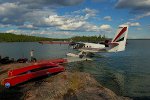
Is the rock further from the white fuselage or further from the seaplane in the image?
the white fuselage

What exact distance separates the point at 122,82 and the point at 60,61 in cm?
1559

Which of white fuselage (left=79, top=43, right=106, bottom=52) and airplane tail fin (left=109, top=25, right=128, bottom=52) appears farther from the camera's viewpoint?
white fuselage (left=79, top=43, right=106, bottom=52)

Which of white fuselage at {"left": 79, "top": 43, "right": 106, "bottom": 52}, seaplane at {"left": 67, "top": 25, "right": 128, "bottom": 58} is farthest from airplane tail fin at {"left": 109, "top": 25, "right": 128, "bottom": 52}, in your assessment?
white fuselage at {"left": 79, "top": 43, "right": 106, "bottom": 52}

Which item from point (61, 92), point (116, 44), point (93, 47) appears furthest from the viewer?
point (93, 47)

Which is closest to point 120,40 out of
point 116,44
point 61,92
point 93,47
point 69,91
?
point 116,44

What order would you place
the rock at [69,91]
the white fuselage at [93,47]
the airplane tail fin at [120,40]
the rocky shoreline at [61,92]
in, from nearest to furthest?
the rocky shoreline at [61,92], the rock at [69,91], the airplane tail fin at [120,40], the white fuselage at [93,47]

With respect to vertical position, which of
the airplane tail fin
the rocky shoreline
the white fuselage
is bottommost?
the rocky shoreline

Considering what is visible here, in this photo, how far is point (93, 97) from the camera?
18.3 metres

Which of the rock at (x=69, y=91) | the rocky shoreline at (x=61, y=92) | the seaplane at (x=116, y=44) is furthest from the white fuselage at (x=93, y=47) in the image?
the rocky shoreline at (x=61, y=92)

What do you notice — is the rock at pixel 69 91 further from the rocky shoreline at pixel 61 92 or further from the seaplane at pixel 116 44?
the seaplane at pixel 116 44

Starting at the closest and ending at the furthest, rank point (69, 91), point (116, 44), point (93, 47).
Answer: point (69, 91) < point (116, 44) < point (93, 47)

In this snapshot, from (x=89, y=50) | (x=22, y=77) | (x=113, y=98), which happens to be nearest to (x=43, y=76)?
(x=22, y=77)

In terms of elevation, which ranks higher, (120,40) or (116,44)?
(120,40)

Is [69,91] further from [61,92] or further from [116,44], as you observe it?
[116,44]
